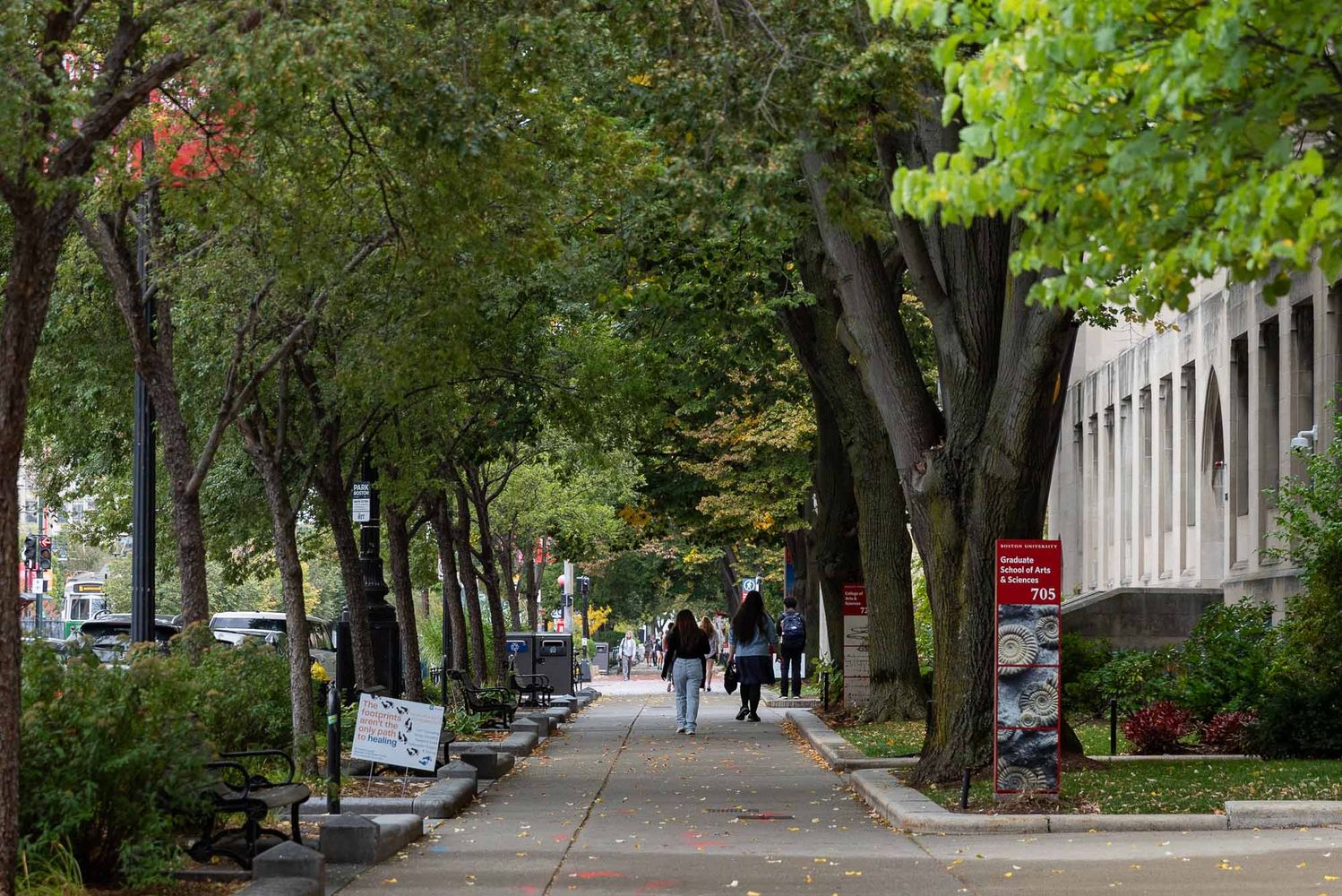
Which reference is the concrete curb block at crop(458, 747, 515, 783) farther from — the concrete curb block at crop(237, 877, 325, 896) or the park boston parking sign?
the concrete curb block at crop(237, 877, 325, 896)

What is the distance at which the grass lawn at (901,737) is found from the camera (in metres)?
20.0

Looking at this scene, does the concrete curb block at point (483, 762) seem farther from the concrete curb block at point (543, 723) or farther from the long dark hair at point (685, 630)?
the long dark hair at point (685, 630)

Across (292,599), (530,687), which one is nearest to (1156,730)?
(292,599)

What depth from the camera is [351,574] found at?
22688 millimetres

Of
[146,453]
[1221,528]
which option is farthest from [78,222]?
[1221,528]

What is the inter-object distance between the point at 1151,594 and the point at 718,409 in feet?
33.2

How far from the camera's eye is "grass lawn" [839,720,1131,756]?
20.0 metres

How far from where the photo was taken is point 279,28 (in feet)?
34.3

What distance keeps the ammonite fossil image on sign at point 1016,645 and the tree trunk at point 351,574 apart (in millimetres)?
9942

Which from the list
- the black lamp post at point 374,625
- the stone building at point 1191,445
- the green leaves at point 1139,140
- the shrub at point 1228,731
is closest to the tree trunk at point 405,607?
the black lamp post at point 374,625

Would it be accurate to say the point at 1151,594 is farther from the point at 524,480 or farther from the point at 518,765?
the point at 524,480

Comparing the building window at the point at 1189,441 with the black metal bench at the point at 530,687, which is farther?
the building window at the point at 1189,441

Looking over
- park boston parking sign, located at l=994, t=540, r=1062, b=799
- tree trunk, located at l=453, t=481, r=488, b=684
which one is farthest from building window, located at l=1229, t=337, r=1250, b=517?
park boston parking sign, located at l=994, t=540, r=1062, b=799

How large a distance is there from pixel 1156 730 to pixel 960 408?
5.01m
